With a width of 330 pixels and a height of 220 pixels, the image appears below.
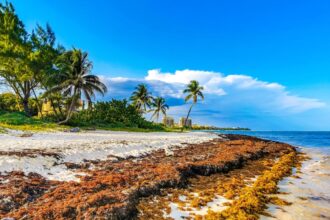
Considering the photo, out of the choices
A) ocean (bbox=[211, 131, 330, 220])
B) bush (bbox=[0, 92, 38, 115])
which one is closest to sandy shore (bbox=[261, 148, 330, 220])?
ocean (bbox=[211, 131, 330, 220])

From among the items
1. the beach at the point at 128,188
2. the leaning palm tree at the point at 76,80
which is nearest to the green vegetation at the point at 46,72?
the leaning palm tree at the point at 76,80

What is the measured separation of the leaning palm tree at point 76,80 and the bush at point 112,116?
13.3 ft

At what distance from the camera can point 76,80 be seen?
33.2m

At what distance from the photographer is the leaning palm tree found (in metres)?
33.4

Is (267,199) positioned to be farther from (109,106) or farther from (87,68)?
(109,106)

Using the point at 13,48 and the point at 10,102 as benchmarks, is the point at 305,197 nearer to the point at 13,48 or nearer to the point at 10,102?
the point at 13,48

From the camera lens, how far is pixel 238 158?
46.7 feet

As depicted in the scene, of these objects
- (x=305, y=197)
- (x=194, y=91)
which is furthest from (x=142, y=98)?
(x=305, y=197)

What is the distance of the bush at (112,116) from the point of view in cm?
3888

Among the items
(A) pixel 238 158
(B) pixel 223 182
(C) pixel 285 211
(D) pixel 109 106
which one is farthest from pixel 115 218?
(D) pixel 109 106

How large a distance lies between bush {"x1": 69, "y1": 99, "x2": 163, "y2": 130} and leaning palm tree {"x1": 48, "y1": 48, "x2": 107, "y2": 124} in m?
4.06

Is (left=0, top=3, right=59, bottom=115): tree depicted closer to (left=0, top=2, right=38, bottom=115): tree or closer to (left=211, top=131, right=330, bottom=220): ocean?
(left=0, top=2, right=38, bottom=115): tree

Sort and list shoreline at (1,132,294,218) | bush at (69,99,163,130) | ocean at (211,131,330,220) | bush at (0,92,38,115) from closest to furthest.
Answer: shoreline at (1,132,294,218) < ocean at (211,131,330,220) < bush at (69,99,163,130) < bush at (0,92,38,115)

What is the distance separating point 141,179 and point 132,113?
35.9 metres
